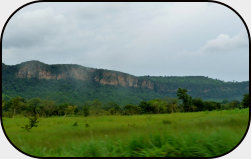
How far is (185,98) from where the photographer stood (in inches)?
116

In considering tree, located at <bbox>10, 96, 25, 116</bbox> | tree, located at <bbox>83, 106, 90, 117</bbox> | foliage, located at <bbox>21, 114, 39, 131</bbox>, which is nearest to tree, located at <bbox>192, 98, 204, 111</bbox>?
tree, located at <bbox>83, 106, 90, 117</bbox>

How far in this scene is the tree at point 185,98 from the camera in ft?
9.40

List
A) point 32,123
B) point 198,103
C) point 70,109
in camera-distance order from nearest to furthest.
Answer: point 32,123
point 198,103
point 70,109

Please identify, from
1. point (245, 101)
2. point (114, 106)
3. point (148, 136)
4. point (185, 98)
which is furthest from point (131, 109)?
point (245, 101)

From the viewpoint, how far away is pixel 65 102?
3209 millimetres

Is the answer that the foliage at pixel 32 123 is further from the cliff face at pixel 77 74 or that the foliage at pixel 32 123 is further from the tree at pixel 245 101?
the tree at pixel 245 101

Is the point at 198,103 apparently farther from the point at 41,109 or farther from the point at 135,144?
the point at 41,109

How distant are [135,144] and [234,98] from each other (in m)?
1.29

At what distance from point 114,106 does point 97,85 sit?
1.14 feet

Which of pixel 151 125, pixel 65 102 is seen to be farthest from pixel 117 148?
pixel 65 102

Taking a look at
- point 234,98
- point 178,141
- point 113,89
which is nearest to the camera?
point 178,141

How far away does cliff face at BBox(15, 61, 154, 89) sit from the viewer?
310 centimetres

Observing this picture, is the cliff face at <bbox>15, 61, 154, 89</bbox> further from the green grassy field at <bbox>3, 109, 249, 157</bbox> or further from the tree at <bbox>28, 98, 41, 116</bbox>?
the green grassy field at <bbox>3, 109, 249, 157</bbox>

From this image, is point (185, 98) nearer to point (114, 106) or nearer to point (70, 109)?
point (114, 106)
